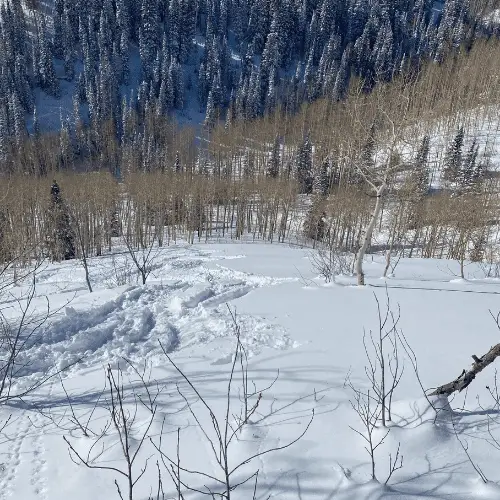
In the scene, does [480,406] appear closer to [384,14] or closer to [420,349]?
[420,349]

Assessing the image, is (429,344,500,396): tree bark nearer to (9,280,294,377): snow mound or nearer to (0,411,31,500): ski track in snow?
(9,280,294,377): snow mound

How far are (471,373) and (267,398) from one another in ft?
7.37

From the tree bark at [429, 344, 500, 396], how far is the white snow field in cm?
23

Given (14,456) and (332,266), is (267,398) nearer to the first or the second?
(14,456)

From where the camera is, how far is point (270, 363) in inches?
214

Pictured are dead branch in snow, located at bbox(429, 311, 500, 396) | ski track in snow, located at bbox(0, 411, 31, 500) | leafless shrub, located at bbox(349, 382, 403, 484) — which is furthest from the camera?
ski track in snow, located at bbox(0, 411, 31, 500)

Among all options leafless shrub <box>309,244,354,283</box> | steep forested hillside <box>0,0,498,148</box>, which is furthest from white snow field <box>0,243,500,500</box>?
steep forested hillside <box>0,0,498,148</box>

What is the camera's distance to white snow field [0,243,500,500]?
3.22m

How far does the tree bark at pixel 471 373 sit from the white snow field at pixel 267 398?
232mm

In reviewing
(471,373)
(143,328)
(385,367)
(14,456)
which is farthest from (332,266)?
(14,456)

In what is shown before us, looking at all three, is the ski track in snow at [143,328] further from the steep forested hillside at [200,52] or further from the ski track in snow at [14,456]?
the steep forested hillside at [200,52]

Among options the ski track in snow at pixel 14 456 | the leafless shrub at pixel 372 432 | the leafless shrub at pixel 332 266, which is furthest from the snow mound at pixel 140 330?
the leafless shrub at pixel 332 266

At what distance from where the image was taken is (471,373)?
3.40 metres

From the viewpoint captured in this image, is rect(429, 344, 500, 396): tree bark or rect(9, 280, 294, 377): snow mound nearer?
rect(429, 344, 500, 396): tree bark
